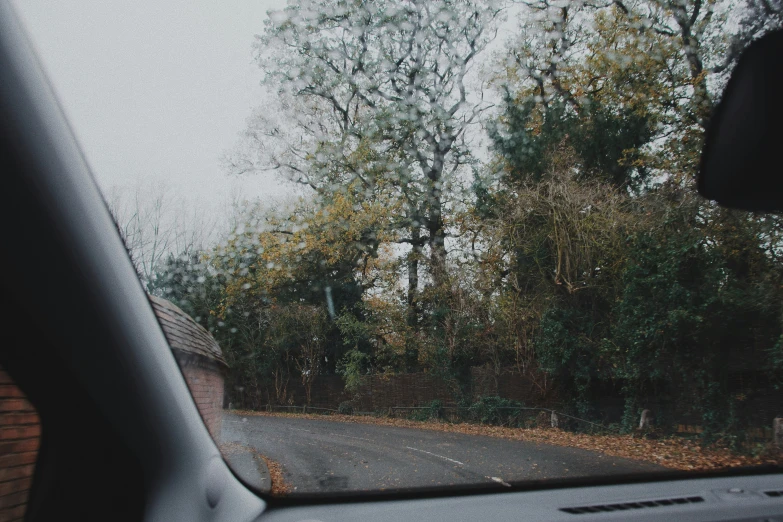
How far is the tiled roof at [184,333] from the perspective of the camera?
186 cm

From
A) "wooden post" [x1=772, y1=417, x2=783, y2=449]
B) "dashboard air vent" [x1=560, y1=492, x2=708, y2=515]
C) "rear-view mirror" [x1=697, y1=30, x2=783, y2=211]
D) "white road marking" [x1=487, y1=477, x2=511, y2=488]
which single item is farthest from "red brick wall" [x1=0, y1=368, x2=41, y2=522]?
"wooden post" [x1=772, y1=417, x2=783, y2=449]

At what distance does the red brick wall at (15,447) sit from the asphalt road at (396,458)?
0.78 m

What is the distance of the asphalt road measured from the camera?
2.36 metres

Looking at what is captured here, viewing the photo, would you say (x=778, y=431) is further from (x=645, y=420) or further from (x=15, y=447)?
(x=15, y=447)

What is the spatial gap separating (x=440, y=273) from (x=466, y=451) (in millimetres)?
1186

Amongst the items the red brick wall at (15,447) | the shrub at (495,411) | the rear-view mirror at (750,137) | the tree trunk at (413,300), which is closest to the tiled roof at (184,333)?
the red brick wall at (15,447)

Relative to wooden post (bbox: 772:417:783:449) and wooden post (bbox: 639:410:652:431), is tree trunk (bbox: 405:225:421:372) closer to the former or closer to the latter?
wooden post (bbox: 639:410:652:431)

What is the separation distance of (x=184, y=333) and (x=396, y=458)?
48.8 inches

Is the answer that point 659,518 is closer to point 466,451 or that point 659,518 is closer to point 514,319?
point 466,451

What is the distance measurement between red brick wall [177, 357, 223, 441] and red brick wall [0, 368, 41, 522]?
474 millimetres

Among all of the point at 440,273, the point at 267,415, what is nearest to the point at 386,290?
the point at 440,273

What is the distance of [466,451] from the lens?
2699 millimetres

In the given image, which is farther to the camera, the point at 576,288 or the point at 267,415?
the point at 576,288

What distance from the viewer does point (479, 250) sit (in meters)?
3.58
